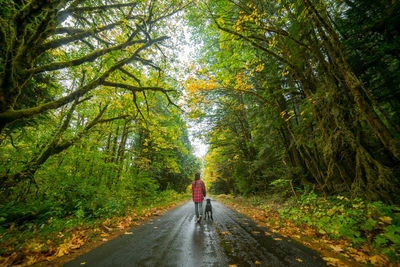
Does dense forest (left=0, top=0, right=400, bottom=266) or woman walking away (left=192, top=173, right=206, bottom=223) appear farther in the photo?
woman walking away (left=192, top=173, right=206, bottom=223)

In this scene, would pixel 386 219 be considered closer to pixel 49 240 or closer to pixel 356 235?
pixel 356 235

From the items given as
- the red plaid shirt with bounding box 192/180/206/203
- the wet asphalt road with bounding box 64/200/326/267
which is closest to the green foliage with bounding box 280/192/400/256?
the wet asphalt road with bounding box 64/200/326/267

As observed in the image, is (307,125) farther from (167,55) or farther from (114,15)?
(114,15)

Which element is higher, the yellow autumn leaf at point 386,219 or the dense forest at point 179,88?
the dense forest at point 179,88

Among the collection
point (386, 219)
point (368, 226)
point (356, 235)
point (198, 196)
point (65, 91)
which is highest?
point (65, 91)

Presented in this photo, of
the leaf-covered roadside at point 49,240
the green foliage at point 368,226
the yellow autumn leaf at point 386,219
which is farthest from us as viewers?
the yellow autumn leaf at point 386,219

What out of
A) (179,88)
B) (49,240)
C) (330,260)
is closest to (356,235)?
(330,260)

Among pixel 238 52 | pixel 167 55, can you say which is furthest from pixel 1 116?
pixel 238 52

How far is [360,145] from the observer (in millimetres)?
4387

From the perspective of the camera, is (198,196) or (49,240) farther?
(198,196)

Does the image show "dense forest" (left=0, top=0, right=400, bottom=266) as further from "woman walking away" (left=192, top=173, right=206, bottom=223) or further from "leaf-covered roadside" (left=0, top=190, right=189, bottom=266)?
"woman walking away" (left=192, top=173, right=206, bottom=223)

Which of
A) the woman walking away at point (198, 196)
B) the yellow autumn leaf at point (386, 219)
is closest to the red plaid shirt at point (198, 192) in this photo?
the woman walking away at point (198, 196)

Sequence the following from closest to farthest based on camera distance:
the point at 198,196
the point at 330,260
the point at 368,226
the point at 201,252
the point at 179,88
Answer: the point at 330,260, the point at 201,252, the point at 368,226, the point at 198,196, the point at 179,88

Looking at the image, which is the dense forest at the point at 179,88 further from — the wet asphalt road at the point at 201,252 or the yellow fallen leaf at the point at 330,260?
the wet asphalt road at the point at 201,252
